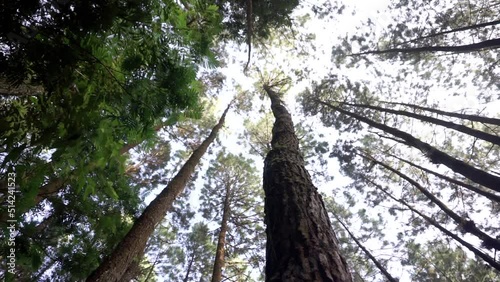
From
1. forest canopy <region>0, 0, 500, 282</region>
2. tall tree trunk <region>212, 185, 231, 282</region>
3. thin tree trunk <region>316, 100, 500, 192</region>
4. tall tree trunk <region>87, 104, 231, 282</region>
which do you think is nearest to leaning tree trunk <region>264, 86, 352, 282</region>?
forest canopy <region>0, 0, 500, 282</region>

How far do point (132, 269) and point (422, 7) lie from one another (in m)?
12.6

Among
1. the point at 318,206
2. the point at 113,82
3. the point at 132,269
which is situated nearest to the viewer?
the point at 113,82

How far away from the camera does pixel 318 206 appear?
321cm

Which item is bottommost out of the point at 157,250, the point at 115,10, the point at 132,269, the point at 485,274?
the point at 115,10

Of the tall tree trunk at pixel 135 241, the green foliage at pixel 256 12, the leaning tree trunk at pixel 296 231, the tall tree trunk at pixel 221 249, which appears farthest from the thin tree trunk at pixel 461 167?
the tall tree trunk at pixel 221 249

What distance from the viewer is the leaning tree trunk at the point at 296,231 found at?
7.20ft

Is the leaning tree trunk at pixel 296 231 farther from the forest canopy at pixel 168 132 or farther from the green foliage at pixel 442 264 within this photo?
the green foliage at pixel 442 264

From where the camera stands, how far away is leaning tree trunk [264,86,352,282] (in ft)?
7.20

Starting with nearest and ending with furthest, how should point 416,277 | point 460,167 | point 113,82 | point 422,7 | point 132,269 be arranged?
point 113,82, point 460,167, point 132,269, point 422,7, point 416,277

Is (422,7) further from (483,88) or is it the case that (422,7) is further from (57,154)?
(57,154)

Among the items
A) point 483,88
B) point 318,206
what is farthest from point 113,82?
point 483,88

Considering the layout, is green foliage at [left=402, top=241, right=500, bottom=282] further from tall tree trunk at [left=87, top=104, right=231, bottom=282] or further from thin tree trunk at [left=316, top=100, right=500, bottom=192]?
tall tree trunk at [left=87, top=104, right=231, bottom=282]

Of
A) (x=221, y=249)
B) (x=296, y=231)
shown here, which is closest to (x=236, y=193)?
(x=221, y=249)

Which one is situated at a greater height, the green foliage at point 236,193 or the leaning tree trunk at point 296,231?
the green foliage at point 236,193
